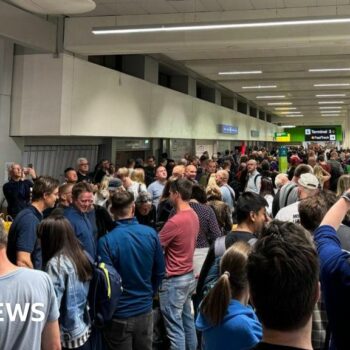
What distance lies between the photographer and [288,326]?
1.07m

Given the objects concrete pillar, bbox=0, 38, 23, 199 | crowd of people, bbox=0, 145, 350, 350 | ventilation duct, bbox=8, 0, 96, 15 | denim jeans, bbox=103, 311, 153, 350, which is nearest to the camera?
crowd of people, bbox=0, 145, 350, 350

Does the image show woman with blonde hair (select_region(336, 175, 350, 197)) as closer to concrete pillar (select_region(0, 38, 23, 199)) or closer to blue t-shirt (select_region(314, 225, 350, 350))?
blue t-shirt (select_region(314, 225, 350, 350))

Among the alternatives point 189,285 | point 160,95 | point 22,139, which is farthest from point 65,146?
point 189,285

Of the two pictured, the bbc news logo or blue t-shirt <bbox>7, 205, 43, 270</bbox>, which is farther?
blue t-shirt <bbox>7, 205, 43, 270</bbox>

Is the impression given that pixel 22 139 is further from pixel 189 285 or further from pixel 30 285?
pixel 30 285

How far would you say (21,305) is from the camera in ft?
5.68

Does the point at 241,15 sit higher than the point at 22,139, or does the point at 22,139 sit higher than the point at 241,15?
the point at 241,15

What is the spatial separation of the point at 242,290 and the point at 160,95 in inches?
365

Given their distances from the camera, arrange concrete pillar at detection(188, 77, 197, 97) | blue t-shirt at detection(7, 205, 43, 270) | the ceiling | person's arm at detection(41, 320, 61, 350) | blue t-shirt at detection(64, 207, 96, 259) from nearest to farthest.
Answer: person's arm at detection(41, 320, 61, 350), blue t-shirt at detection(7, 205, 43, 270), blue t-shirt at detection(64, 207, 96, 259), the ceiling, concrete pillar at detection(188, 77, 197, 97)

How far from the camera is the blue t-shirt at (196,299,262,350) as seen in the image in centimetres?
167

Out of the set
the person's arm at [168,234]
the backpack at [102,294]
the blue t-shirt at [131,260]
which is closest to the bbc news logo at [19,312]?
the backpack at [102,294]

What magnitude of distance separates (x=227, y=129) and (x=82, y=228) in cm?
1399

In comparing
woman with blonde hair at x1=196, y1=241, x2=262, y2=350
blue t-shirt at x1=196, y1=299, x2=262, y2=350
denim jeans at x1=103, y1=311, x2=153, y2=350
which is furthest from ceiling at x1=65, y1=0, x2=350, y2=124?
blue t-shirt at x1=196, y1=299, x2=262, y2=350

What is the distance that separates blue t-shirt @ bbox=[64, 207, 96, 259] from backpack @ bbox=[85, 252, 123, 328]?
97cm
